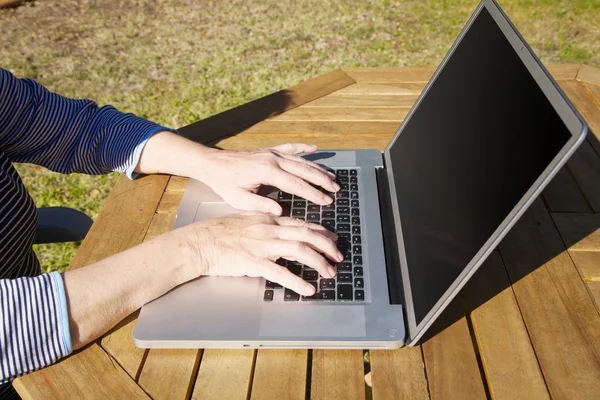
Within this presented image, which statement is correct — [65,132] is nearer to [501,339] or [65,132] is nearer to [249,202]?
[249,202]

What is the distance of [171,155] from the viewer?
138 centimetres

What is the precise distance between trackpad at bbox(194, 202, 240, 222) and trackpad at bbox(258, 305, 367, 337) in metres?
0.35

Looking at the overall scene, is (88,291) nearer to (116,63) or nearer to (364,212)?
(364,212)

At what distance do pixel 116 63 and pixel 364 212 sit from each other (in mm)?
3912

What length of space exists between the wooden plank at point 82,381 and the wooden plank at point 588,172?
1.16 m

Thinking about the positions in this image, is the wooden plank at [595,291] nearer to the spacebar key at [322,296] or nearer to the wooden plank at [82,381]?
the spacebar key at [322,296]

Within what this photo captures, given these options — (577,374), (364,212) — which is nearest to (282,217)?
(364,212)

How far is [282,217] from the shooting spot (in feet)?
3.87

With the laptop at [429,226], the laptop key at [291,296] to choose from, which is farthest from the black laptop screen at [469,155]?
the laptop key at [291,296]

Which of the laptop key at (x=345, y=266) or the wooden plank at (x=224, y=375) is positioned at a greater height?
the laptop key at (x=345, y=266)

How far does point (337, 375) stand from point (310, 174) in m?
0.53

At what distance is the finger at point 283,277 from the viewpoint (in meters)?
1.00

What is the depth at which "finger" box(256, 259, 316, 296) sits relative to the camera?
1.00 meters

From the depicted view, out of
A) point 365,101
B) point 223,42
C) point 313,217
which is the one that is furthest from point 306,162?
point 223,42
